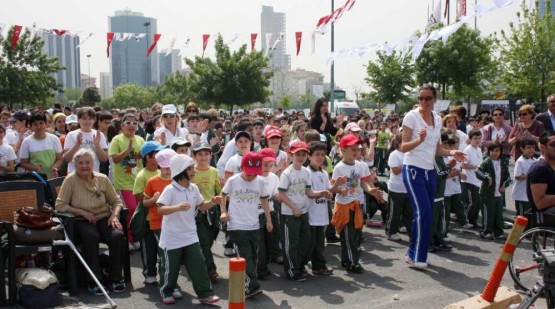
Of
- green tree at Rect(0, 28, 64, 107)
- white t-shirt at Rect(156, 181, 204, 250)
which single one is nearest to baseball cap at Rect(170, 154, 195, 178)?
white t-shirt at Rect(156, 181, 204, 250)

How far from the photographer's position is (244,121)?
955 cm

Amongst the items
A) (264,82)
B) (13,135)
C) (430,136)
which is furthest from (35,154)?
(264,82)

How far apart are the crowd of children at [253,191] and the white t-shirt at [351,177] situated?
0.01 meters

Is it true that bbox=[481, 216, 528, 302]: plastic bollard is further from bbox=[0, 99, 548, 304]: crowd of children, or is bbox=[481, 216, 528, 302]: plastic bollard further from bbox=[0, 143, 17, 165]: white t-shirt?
bbox=[0, 143, 17, 165]: white t-shirt

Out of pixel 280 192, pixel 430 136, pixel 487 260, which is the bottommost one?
pixel 487 260

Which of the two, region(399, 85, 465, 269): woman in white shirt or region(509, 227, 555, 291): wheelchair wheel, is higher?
region(399, 85, 465, 269): woman in white shirt

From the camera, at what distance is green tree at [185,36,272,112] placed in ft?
119

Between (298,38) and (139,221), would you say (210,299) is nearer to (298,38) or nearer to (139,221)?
(139,221)

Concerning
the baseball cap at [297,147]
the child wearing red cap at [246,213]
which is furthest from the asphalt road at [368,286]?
the baseball cap at [297,147]

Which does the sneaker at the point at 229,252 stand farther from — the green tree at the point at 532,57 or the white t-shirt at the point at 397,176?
the green tree at the point at 532,57

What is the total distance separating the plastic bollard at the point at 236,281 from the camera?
3.45 metres

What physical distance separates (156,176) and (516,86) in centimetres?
2706

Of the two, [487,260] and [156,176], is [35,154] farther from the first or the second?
[487,260]

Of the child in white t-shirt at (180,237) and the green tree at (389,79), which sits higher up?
the green tree at (389,79)
